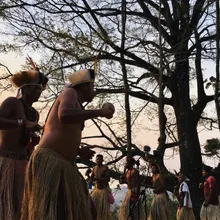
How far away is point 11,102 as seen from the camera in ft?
12.6

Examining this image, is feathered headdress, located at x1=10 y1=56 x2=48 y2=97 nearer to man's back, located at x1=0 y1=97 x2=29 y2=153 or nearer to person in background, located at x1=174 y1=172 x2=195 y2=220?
man's back, located at x1=0 y1=97 x2=29 y2=153

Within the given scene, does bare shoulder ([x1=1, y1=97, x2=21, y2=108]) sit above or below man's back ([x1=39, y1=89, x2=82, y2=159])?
above

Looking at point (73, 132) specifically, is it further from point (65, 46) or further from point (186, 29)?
point (186, 29)

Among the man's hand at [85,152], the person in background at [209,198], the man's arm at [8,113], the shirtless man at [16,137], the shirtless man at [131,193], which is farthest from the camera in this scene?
the person in background at [209,198]

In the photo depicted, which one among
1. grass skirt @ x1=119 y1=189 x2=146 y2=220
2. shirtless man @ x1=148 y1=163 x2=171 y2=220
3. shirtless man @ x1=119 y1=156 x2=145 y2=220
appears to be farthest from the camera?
shirtless man @ x1=148 y1=163 x2=171 y2=220

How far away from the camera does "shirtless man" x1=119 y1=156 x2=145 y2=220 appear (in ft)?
30.9

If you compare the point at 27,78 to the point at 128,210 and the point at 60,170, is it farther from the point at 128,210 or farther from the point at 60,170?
the point at 128,210

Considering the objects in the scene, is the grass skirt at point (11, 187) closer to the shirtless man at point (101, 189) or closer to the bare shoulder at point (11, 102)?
the bare shoulder at point (11, 102)

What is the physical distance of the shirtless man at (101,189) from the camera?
1027 centimetres

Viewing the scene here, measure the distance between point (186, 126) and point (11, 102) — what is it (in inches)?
349

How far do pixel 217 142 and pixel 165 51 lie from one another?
2.67m

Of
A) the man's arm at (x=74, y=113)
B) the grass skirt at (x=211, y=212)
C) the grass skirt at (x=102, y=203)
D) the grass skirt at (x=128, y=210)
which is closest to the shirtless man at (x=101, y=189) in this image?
the grass skirt at (x=102, y=203)

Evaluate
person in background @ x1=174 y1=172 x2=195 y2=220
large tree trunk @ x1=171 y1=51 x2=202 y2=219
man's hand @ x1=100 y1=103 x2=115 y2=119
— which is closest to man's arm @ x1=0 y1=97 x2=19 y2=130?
man's hand @ x1=100 y1=103 x2=115 y2=119

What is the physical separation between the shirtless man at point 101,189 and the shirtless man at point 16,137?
637 centimetres
